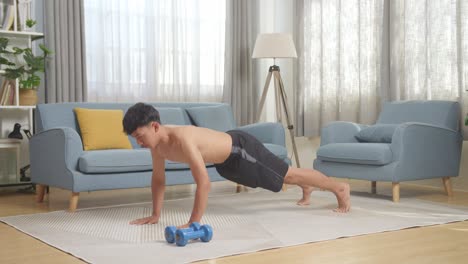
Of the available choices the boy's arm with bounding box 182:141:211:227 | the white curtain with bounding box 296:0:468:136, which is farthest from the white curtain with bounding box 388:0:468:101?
the boy's arm with bounding box 182:141:211:227

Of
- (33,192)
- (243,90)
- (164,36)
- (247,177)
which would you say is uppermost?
(164,36)

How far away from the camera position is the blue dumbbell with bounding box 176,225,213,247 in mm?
2812

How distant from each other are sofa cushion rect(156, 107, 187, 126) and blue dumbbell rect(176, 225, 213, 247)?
6.83 feet

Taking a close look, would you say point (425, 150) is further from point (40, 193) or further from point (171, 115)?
point (40, 193)

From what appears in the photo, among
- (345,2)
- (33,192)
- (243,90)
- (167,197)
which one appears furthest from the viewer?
(243,90)

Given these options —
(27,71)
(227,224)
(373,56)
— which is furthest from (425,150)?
(27,71)

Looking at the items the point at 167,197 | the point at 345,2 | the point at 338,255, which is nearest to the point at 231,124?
the point at 167,197

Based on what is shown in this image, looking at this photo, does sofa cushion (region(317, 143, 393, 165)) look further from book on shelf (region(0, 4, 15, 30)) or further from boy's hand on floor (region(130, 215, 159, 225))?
book on shelf (region(0, 4, 15, 30))

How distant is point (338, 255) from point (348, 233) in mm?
492

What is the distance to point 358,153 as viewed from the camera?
4523mm

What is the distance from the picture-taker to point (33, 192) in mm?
5203

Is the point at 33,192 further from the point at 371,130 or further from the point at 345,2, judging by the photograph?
the point at 345,2

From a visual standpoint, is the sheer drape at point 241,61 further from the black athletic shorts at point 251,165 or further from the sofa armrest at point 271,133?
the black athletic shorts at point 251,165

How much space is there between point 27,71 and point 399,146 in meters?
2.98
